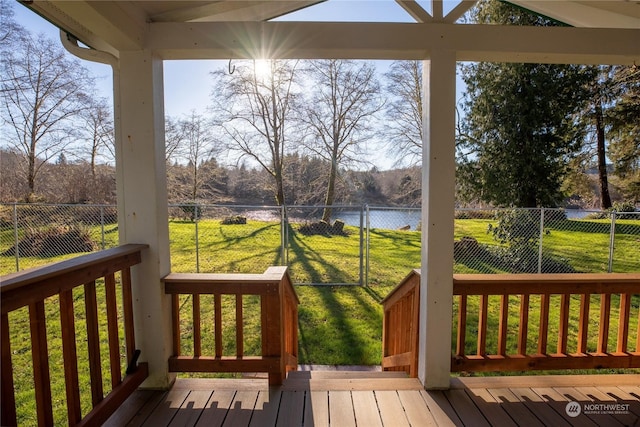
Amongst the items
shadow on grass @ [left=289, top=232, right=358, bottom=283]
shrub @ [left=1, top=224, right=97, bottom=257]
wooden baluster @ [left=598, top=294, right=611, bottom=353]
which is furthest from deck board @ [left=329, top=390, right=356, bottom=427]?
shrub @ [left=1, top=224, right=97, bottom=257]

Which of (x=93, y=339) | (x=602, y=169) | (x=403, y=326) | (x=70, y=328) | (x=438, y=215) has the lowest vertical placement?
(x=403, y=326)

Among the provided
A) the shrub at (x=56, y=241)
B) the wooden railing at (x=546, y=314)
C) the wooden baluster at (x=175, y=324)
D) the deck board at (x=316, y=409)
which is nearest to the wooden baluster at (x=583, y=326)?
the wooden railing at (x=546, y=314)

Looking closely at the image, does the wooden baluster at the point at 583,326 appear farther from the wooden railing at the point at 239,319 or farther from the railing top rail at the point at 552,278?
the wooden railing at the point at 239,319

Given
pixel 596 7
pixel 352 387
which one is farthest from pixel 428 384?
pixel 596 7

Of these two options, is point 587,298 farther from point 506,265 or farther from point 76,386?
point 506,265

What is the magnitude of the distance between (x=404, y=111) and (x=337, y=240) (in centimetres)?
416

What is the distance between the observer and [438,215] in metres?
1.82

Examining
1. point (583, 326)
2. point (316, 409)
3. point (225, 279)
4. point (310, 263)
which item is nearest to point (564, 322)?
point (583, 326)

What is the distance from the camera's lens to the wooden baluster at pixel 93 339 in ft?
4.85

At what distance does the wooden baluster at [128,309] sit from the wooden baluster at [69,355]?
359 mm

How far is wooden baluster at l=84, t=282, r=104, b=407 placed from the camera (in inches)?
58.2

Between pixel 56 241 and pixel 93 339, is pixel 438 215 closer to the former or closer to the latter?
pixel 93 339

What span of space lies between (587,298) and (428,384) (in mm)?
1167

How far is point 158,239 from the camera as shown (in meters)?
1.85
